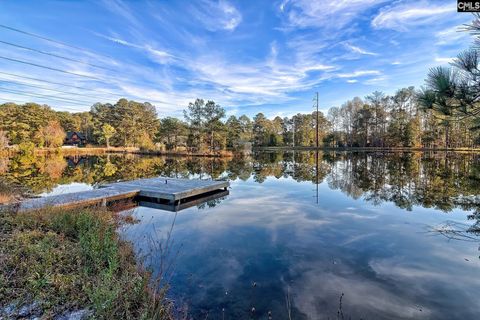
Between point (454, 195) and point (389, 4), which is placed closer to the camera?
point (454, 195)

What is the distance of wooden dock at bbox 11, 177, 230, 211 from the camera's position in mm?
6566

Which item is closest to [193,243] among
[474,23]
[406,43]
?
[474,23]

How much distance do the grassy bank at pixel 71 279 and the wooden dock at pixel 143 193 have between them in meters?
2.52

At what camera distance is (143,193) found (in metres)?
8.51

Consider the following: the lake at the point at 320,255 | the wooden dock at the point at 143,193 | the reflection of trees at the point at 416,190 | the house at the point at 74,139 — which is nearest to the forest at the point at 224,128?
the house at the point at 74,139

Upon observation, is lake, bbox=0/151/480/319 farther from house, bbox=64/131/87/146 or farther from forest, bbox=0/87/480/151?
house, bbox=64/131/87/146

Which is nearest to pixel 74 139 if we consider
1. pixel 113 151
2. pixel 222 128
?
pixel 113 151

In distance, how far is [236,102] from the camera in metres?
46.8

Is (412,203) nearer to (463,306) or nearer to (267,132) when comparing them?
(463,306)

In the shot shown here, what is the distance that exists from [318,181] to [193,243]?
8.65 m

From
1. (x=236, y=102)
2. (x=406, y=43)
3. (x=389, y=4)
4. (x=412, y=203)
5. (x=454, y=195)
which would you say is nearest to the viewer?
(x=412, y=203)

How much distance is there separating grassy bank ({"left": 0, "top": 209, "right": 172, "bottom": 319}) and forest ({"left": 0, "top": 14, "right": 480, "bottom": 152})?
29450 millimetres

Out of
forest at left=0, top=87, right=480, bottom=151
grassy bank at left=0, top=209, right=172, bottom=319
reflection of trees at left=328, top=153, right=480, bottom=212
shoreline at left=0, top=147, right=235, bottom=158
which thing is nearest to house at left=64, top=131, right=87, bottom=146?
forest at left=0, top=87, right=480, bottom=151

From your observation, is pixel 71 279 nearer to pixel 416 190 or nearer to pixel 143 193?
pixel 143 193
